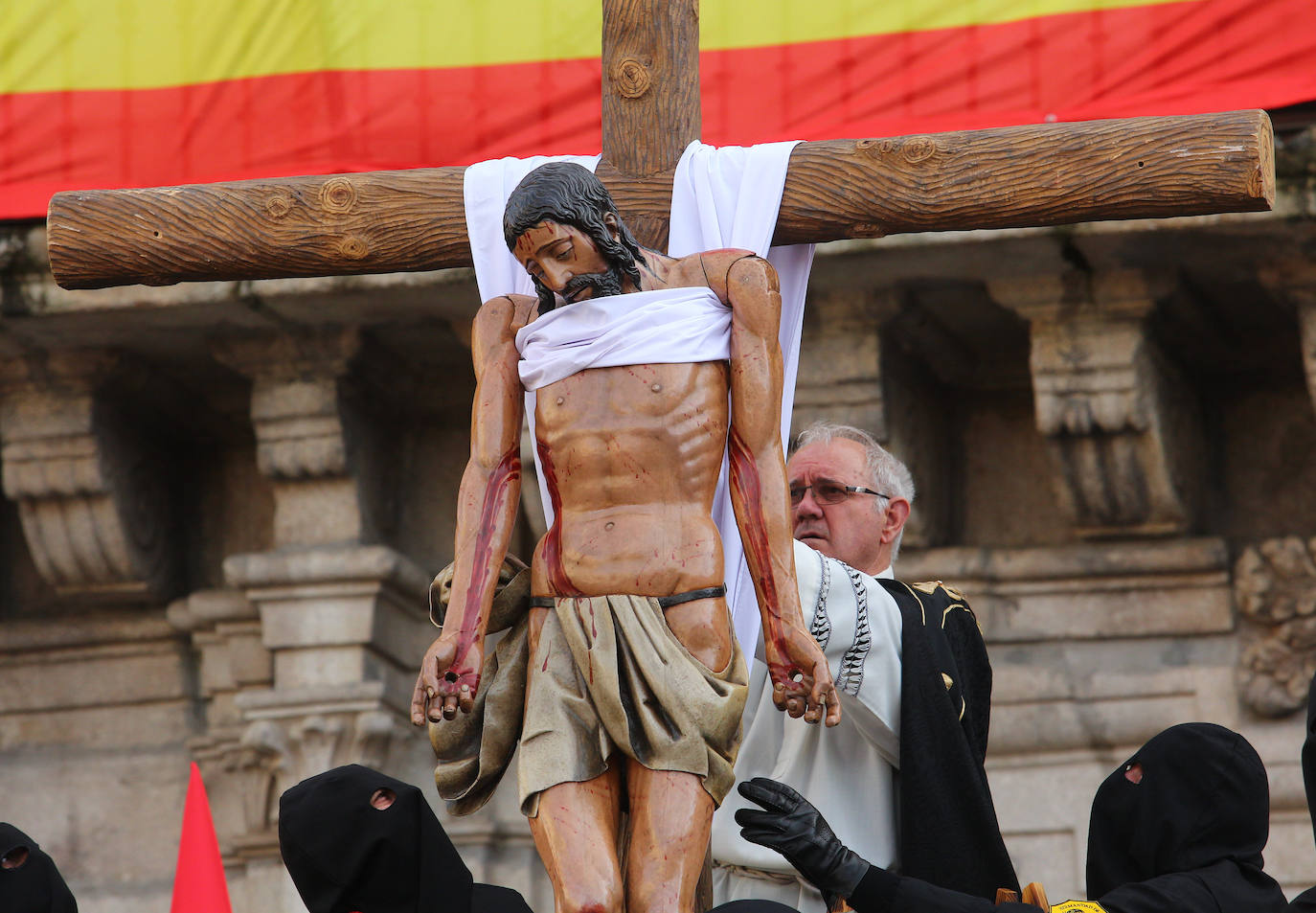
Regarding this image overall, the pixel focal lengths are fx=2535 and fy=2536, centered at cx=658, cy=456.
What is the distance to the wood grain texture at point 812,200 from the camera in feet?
12.3

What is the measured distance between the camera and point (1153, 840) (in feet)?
12.7

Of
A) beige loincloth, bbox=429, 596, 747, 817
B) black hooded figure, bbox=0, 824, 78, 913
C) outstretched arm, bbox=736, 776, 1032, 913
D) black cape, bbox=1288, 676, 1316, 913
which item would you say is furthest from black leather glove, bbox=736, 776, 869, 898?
black hooded figure, bbox=0, 824, 78, 913

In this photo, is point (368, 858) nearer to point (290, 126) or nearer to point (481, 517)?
point (481, 517)

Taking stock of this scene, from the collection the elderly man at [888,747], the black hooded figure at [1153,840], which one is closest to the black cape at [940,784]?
the elderly man at [888,747]

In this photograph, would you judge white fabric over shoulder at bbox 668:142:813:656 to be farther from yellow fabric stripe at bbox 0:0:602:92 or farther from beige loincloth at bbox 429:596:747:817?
yellow fabric stripe at bbox 0:0:602:92

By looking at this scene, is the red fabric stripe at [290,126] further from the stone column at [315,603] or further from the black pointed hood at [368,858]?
the black pointed hood at [368,858]

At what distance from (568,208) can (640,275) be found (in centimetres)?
17

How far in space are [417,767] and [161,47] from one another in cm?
180

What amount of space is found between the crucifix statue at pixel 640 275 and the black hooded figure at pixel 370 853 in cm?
41

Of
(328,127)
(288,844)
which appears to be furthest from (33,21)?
(288,844)

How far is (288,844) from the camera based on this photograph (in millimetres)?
3814

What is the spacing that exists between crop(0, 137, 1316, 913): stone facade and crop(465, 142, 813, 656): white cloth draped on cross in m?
1.57

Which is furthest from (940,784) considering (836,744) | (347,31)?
(347,31)

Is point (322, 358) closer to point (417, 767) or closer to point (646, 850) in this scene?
point (417, 767)
